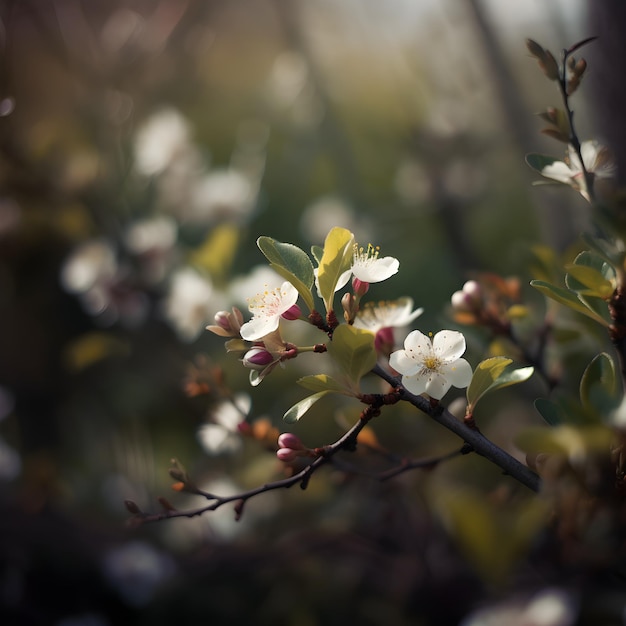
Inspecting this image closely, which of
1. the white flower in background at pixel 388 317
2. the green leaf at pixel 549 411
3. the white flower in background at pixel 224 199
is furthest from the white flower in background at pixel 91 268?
the green leaf at pixel 549 411

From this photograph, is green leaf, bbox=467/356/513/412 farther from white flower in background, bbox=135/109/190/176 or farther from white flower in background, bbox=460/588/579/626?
white flower in background, bbox=135/109/190/176

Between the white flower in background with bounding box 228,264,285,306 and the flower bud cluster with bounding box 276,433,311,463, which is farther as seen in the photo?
the white flower in background with bounding box 228,264,285,306

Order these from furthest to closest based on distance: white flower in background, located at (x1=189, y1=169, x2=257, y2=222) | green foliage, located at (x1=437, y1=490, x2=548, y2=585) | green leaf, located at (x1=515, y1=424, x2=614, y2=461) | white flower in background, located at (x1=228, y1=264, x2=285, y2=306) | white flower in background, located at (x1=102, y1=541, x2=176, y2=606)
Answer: white flower in background, located at (x1=189, y1=169, x2=257, y2=222)
white flower in background, located at (x1=102, y1=541, x2=176, y2=606)
white flower in background, located at (x1=228, y1=264, x2=285, y2=306)
green foliage, located at (x1=437, y1=490, x2=548, y2=585)
green leaf, located at (x1=515, y1=424, x2=614, y2=461)

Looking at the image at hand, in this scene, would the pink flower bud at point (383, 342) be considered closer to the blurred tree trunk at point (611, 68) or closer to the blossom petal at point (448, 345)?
the blossom petal at point (448, 345)

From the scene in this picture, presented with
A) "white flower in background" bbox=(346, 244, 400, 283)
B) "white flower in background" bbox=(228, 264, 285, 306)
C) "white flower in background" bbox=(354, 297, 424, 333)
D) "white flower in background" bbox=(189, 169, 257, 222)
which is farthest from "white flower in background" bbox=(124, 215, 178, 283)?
"white flower in background" bbox=(346, 244, 400, 283)

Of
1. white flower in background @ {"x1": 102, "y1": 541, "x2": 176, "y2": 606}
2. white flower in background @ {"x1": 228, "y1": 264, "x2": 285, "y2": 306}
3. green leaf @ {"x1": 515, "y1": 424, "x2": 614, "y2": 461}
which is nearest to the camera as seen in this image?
green leaf @ {"x1": 515, "y1": 424, "x2": 614, "y2": 461}

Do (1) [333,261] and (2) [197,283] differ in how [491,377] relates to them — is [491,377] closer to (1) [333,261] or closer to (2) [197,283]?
(1) [333,261]
